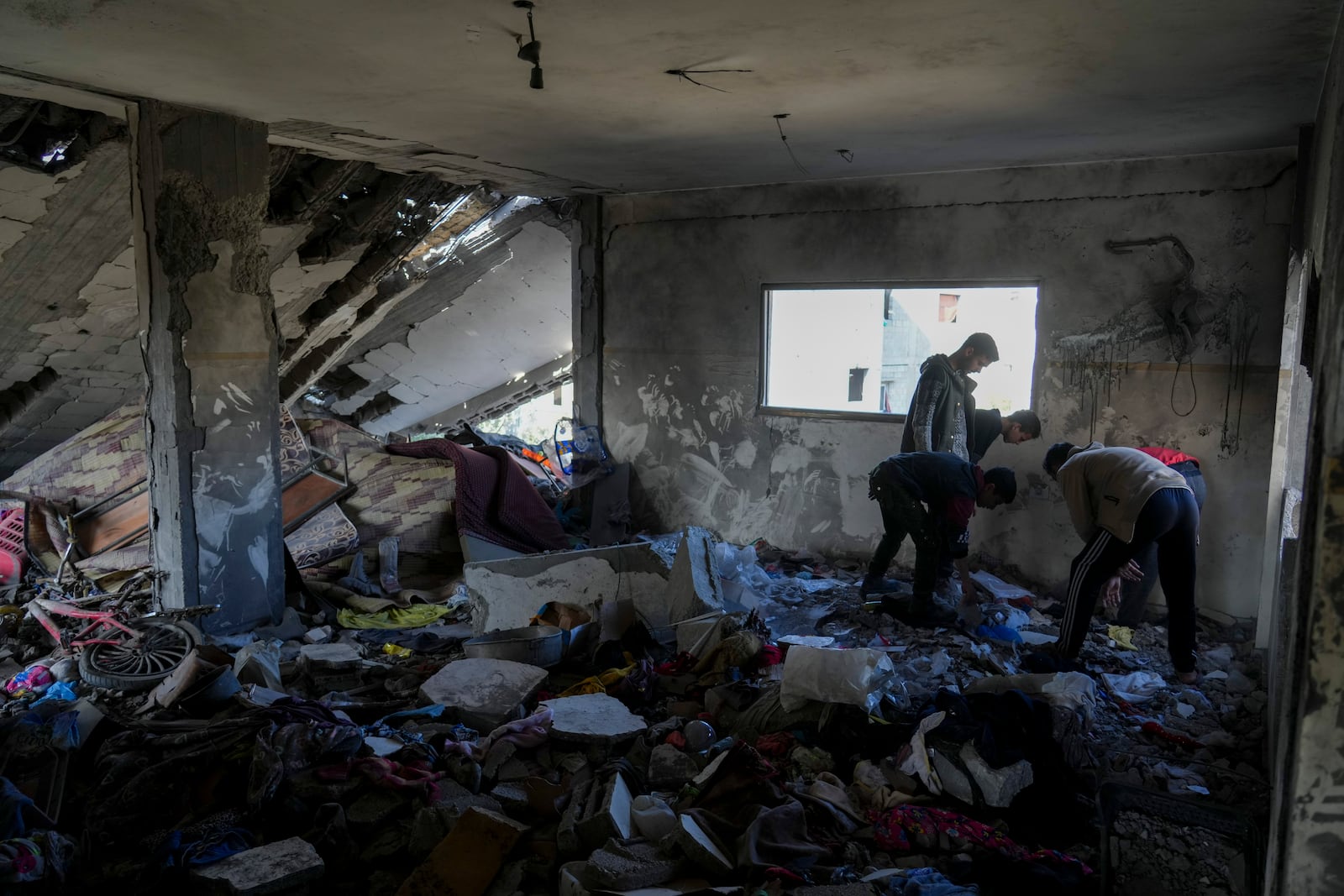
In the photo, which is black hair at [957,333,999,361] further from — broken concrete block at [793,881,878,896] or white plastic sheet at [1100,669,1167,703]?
broken concrete block at [793,881,878,896]

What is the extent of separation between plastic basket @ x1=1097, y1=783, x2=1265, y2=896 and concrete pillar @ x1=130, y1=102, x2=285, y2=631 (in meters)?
4.37

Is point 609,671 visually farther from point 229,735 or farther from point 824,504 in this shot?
point 824,504

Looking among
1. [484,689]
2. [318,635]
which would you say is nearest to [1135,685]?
[484,689]

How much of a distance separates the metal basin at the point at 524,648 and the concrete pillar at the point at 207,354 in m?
1.49

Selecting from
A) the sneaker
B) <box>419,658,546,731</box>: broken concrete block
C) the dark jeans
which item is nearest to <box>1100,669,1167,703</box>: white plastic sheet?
the dark jeans

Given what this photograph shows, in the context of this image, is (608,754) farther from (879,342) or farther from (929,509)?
(879,342)

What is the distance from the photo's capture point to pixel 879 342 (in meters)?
6.62

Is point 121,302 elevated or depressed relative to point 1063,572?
elevated

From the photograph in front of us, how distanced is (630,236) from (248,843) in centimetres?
559

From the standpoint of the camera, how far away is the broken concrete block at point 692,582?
5.00 m

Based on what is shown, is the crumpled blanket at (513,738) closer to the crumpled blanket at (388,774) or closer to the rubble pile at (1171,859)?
the crumpled blanket at (388,774)

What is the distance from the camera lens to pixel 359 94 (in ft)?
14.1

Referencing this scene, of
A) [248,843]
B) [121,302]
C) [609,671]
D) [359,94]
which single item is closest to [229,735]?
[248,843]

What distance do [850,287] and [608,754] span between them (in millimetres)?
4149
